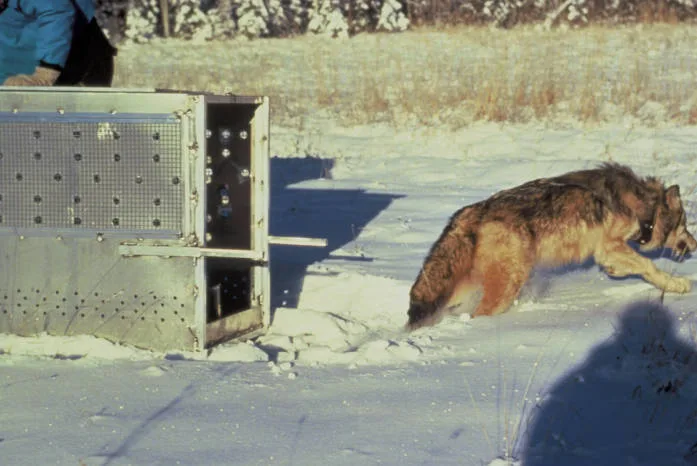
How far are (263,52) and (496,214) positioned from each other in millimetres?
18587

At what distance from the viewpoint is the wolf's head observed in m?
6.96

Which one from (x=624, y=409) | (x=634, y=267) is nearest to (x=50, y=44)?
(x=634, y=267)

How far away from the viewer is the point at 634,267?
6488 mm

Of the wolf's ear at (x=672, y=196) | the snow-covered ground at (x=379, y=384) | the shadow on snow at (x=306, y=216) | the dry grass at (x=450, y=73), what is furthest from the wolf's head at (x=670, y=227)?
the dry grass at (x=450, y=73)

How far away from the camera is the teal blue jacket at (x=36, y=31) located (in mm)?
6227

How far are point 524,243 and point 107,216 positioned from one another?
257 cm

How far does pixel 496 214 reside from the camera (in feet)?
20.1

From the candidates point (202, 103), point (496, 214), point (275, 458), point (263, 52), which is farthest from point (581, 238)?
point (263, 52)

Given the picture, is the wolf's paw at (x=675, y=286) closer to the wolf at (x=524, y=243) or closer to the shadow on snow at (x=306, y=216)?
the wolf at (x=524, y=243)

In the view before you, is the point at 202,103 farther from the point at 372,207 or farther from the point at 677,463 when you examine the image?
the point at 372,207

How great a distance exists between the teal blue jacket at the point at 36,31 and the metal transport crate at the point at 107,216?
1348mm

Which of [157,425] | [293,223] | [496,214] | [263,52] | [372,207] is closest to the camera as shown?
[157,425]

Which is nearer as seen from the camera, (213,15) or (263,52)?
(263,52)

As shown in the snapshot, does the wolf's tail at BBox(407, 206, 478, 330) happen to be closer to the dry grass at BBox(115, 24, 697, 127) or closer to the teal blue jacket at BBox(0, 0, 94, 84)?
the teal blue jacket at BBox(0, 0, 94, 84)
